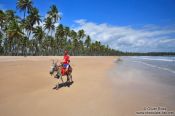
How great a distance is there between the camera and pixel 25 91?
9352 mm

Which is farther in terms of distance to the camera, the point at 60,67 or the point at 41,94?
the point at 60,67

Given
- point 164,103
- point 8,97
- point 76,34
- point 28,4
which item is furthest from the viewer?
point 76,34

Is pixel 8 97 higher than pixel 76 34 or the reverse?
the reverse

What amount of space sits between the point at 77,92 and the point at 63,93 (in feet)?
2.34

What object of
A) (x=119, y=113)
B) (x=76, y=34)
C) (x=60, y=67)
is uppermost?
(x=76, y=34)

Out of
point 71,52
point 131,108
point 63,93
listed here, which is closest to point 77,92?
point 63,93

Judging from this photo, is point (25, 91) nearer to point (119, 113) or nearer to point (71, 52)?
point (119, 113)

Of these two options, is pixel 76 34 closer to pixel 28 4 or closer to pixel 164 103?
pixel 28 4

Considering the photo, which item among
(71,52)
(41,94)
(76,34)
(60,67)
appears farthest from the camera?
(71,52)

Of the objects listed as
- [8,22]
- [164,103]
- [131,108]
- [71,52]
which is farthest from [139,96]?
[71,52]

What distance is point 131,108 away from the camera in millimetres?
6648

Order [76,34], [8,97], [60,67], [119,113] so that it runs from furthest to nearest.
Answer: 1. [76,34]
2. [60,67]
3. [8,97]
4. [119,113]

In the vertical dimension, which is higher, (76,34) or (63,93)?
(76,34)

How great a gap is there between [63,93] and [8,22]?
2593 inches
